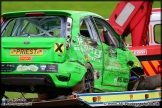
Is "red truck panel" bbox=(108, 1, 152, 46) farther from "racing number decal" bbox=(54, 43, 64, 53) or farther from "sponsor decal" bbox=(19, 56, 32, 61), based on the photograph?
"sponsor decal" bbox=(19, 56, 32, 61)

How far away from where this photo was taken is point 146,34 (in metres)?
18.4

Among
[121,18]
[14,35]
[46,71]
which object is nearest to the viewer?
[46,71]

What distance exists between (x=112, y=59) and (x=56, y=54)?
199 centimetres

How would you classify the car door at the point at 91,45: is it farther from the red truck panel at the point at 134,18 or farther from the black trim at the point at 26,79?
the red truck panel at the point at 134,18

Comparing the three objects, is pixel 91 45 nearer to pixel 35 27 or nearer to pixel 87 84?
pixel 87 84

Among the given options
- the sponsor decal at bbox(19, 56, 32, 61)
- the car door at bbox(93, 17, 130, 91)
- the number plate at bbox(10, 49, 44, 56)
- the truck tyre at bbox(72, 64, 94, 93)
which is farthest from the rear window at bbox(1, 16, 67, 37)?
the car door at bbox(93, 17, 130, 91)

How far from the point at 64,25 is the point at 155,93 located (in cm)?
219

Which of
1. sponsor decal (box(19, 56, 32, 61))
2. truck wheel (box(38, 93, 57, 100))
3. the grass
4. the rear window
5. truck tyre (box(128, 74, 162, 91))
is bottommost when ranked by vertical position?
truck wheel (box(38, 93, 57, 100))

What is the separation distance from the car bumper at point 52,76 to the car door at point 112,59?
1.32 meters

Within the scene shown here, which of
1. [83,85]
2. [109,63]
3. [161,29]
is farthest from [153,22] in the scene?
[83,85]

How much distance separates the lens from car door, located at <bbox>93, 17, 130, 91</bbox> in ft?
41.5

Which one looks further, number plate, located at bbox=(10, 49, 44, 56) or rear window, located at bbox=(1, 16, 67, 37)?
rear window, located at bbox=(1, 16, 67, 37)

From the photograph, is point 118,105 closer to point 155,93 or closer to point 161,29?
point 155,93

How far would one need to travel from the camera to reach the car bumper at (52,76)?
11109 millimetres
